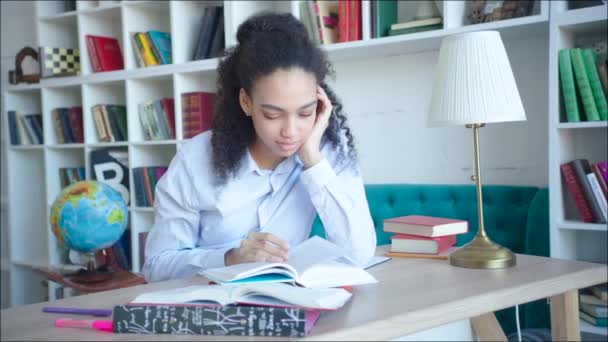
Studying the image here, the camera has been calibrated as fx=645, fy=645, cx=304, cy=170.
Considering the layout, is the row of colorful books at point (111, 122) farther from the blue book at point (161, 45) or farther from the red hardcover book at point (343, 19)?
the red hardcover book at point (343, 19)

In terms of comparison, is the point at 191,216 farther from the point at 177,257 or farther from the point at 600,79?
the point at 600,79

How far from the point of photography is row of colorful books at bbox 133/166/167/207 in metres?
3.69

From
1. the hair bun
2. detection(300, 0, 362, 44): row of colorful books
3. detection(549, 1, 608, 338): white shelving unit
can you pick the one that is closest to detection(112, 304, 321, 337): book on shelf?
the hair bun

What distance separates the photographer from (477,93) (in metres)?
1.51

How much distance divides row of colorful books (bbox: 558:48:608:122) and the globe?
213 cm

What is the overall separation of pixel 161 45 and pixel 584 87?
2.29 meters

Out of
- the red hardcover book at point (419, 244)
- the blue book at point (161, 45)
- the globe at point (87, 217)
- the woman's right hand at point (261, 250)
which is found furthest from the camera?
the blue book at point (161, 45)

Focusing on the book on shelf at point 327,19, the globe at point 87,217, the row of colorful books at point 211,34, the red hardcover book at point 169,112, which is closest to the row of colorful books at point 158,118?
the red hardcover book at point 169,112

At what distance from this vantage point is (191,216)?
1.72 m

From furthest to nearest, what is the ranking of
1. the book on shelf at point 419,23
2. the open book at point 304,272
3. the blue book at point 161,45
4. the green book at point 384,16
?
1. the blue book at point 161,45
2. the green book at point 384,16
3. the book on shelf at point 419,23
4. the open book at point 304,272

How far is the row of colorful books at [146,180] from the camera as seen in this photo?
3691 mm

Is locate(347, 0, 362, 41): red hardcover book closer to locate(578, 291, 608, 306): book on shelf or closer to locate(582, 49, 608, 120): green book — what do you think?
locate(582, 49, 608, 120): green book

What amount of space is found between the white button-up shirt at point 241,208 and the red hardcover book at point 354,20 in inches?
47.0

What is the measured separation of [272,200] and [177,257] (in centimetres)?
31
